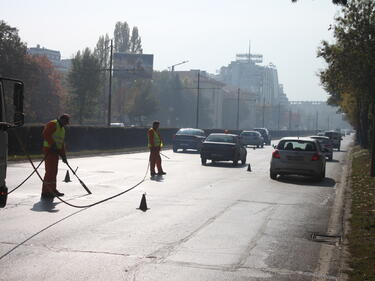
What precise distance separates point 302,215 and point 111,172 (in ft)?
34.9

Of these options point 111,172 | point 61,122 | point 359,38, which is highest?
point 359,38

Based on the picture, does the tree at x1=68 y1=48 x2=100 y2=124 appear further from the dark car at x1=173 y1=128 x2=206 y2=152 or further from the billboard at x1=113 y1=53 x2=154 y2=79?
the dark car at x1=173 y1=128 x2=206 y2=152

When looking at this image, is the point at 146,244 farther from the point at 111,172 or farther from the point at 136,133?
the point at 136,133

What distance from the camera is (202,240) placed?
30.0 feet

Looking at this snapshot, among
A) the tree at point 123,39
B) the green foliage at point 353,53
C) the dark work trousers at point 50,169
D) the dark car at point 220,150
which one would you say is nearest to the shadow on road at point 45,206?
the dark work trousers at point 50,169

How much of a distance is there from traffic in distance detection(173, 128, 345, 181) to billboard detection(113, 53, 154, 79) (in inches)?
2338

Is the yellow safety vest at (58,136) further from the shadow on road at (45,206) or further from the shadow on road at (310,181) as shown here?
the shadow on road at (310,181)

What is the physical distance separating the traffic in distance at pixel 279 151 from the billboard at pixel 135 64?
59376 millimetres

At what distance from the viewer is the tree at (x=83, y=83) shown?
86.2 metres

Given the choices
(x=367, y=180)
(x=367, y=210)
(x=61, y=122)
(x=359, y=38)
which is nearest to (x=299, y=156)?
(x=367, y=180)

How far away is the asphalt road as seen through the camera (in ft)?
23.4

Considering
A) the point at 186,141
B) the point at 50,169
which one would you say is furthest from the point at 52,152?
the point at 186,141

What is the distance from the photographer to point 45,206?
40.1ft

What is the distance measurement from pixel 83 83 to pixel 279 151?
6709 cm
